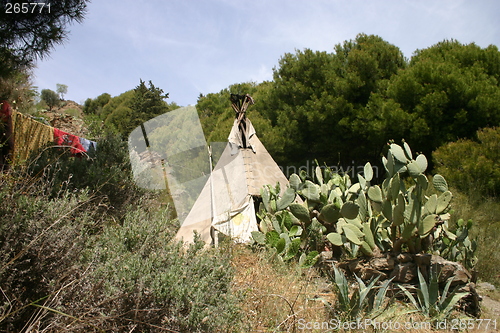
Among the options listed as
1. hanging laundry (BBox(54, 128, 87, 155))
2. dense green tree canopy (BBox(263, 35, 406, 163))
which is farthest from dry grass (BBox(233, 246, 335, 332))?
dense green tree canopy (BBox(263, 35, 406, 163))

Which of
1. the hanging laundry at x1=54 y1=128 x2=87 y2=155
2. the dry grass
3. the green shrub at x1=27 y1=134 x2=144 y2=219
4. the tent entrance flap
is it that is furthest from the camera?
the hanging laundry at x1=54 y1=128 x2=87 y2=155

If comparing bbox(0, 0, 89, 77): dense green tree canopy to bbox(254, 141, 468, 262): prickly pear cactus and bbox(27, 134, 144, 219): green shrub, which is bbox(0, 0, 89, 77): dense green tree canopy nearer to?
bbox(27, 134, 144, 219): green shrub

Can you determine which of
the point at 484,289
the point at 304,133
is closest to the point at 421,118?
the point at 304,133

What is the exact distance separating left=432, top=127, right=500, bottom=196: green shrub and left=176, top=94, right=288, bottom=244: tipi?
3.93 metres

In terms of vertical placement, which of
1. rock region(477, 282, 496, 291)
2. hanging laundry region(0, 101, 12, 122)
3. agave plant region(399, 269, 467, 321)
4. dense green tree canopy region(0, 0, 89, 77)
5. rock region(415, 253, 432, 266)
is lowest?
rock region(477, 282, 496, 291)

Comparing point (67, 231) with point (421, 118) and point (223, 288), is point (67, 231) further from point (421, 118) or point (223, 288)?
point (421, 118)

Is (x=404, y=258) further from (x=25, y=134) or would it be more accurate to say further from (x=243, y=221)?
(x=25, y=134)

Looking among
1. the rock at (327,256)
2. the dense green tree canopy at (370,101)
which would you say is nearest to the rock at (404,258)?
the rock at (327,256)

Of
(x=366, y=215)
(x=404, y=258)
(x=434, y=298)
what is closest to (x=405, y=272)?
(x=404, y=258)

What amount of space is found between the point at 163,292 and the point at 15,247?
0.88 m

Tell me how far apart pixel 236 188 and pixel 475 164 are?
523 cm

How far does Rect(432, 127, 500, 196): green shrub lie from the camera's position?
7184mm

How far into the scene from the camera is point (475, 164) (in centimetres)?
728

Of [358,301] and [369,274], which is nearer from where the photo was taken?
[358,301]
